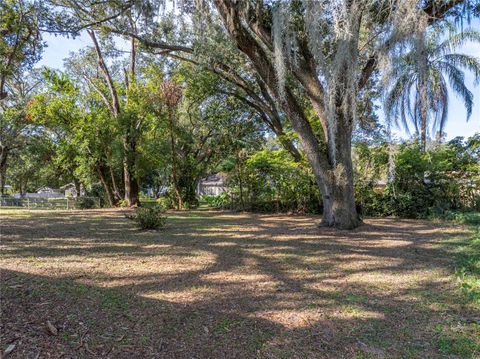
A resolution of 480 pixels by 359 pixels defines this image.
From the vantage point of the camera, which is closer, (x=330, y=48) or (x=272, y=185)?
(x=330, y=48)

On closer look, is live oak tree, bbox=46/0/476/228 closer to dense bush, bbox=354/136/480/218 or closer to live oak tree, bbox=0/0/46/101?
live oak tree, bbox=0/0/46/101

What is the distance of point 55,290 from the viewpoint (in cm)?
288

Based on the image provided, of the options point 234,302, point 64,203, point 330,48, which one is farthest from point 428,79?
point 64,203

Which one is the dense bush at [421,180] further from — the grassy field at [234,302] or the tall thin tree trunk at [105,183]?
the tall thin tree trunk at [105,183]

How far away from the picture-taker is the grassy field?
2.14 m

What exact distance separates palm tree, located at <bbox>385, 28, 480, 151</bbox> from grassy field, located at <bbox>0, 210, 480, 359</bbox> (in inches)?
99.9

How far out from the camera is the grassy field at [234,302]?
7.02 ft

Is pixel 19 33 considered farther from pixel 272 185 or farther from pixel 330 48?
pixel 272 185

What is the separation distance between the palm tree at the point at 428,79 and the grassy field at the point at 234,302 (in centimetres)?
254

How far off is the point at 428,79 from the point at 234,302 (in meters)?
4.72

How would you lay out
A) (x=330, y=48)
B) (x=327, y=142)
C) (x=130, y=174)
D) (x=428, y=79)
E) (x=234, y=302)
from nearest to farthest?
(x=234, y=302), (x=428, y=79), (x=330, y=48), (x=327, y=142), (x=130, y=174)

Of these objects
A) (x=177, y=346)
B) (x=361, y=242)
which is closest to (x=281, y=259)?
(x=361, y=242)

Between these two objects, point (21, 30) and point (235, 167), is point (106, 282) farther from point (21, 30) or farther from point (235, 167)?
point (235, 167)

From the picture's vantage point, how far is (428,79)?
5.01m
